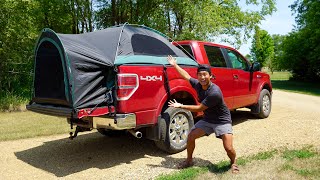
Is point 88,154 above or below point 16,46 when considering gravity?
below

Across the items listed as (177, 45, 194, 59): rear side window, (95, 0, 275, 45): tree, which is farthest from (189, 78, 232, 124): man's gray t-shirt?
(95, 0, 275, 45): tree

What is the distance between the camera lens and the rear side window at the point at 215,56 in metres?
7.21

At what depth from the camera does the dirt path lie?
17.6 ft

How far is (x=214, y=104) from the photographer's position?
16.3ft

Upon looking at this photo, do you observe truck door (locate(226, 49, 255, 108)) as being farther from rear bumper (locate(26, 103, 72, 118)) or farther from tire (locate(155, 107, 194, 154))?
rear bumper (locate(26, 103, 72, 118))

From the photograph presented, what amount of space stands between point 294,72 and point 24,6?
30092mm

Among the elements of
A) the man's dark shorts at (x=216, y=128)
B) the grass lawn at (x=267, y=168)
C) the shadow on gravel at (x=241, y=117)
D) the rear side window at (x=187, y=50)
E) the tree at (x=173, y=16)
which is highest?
the tree at (x=173, y=16)

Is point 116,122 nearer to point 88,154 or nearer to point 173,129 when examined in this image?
point 173,129

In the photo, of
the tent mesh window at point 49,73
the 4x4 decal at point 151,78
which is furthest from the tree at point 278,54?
the tent mesh window at point 49,73

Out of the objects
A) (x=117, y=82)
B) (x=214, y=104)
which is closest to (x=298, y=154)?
(x=214, y=104)

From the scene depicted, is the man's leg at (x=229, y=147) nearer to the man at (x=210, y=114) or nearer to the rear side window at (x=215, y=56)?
the man at (x=210, y=114)

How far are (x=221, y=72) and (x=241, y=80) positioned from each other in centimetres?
94

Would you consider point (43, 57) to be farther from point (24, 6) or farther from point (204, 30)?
point (204, 30)

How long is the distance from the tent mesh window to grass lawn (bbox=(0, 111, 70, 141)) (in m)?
2.61
